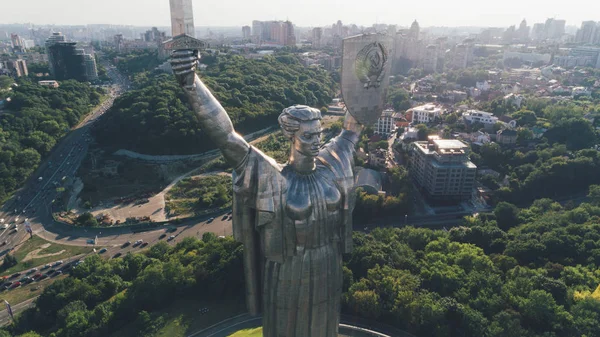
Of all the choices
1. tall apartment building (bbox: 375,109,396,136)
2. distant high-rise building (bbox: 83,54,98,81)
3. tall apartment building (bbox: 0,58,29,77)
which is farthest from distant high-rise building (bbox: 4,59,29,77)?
tall apartment building (bbox: 375,109,396,136)

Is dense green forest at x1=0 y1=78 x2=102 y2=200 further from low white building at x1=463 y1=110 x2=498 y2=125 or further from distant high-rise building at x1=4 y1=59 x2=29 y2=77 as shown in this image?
low white building at x1=463 y1=110 x2=498 y2=125

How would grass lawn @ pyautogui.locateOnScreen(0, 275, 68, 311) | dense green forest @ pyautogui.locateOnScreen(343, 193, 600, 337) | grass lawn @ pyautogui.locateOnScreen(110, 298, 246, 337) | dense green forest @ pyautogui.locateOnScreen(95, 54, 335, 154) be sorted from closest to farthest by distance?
1. dense green forest @ pyautogui.locateOnScreen(343, 193, 600, 337)
2. grass lawn @ pyautogui.locateOnScreen(110, 298, 246, 337)
3. grass lawn @ pyautogui.locateOnScreen(0, 275, 68, 311)
4. dense green forest @ pyautogui.locateOnScreen(95, 54, 335, 154)

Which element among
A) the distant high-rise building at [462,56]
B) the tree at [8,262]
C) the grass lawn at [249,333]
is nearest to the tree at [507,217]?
the grass lawn at [249,333]

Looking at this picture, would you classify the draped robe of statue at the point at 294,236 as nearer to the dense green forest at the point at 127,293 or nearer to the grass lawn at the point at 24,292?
the dense green forest at the point at 127,293

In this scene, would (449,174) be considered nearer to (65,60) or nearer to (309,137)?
(309,137)

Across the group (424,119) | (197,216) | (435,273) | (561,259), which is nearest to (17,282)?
(197,216)

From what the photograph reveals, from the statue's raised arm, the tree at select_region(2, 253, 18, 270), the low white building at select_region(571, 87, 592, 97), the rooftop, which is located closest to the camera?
the statue's raised arm

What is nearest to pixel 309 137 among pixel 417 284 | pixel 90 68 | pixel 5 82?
pixel 417 284
